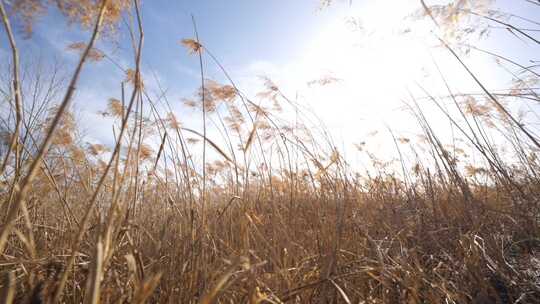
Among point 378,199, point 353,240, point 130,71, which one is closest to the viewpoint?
point 353,240

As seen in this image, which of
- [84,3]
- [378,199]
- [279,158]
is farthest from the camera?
[378,199]

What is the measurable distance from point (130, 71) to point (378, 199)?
7.41 ft

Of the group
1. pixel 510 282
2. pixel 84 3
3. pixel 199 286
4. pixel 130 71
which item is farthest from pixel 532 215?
pixel 130 71

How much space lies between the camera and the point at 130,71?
5.85ft

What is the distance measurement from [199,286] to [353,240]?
0.88 metres

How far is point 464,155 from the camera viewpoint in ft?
15.0

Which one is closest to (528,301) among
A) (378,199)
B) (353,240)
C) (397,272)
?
(397,272)

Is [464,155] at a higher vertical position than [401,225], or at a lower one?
higher

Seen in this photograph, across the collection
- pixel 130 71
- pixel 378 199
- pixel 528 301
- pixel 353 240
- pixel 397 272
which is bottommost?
pixel 528 301

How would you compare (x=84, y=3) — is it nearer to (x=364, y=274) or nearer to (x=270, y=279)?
(x=270, y=279)

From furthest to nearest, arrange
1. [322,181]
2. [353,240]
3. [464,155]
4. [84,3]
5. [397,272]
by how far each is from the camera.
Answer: [464,155] < [322,181] < [353,240] < [397,272] < [84,3]

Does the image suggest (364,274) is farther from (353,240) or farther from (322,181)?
(322,181)

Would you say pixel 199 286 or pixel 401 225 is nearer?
pixel 199 286

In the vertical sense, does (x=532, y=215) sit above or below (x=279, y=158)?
below
